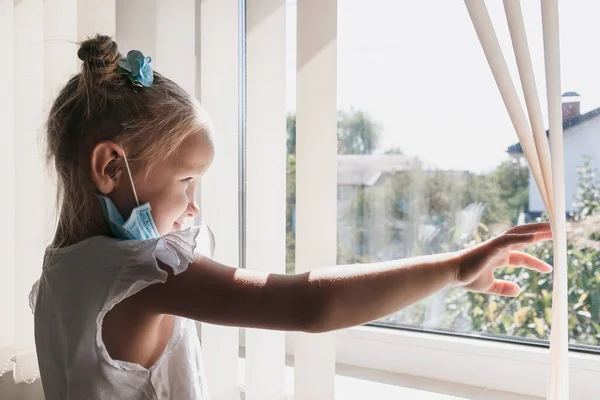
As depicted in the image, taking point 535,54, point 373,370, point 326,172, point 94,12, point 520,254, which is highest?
point 94,12

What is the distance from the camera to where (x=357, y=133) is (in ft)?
3.98

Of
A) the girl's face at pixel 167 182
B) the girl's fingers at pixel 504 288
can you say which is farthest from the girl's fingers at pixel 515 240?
the girl's face at pixel 167 182

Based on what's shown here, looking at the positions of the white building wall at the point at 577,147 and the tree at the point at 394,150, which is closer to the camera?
the white building wall at the point at 577,147

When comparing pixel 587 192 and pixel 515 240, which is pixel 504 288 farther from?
pixel 587 192

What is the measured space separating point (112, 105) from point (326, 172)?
0.33 meters

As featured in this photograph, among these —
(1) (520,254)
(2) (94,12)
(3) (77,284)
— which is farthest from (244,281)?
(2) (94,12)

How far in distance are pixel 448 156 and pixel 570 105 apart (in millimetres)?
226

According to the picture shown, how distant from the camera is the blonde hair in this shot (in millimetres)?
808

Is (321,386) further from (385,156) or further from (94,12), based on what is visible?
(94,12)

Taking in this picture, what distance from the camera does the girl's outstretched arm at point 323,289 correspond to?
0.71 metres

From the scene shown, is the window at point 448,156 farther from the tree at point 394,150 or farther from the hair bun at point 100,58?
the hair bun at point 100,58

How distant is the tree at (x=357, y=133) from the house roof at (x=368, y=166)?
0.01 metres

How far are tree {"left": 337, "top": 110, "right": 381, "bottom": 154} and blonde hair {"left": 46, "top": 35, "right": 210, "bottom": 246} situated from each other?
1.41 feet

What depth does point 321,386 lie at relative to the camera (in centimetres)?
96
